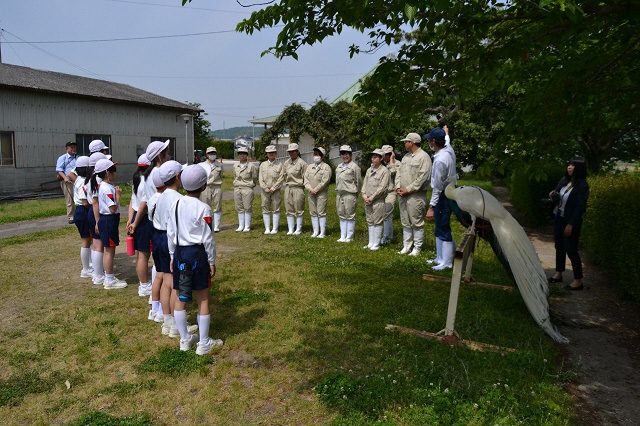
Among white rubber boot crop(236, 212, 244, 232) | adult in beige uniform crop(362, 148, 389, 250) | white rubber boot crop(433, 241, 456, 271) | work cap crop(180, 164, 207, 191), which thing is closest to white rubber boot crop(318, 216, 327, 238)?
adult in beige uniform crop(362, 148, 389, 250)

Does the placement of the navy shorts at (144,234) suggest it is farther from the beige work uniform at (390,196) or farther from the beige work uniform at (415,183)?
the beige work uniform at (390,196)

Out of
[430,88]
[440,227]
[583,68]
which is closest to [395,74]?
[430,88]

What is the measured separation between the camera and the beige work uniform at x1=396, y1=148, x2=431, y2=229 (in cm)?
895

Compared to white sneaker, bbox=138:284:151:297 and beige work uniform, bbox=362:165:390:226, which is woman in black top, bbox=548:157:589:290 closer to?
beige work uniform, bbox=362:165:390:226

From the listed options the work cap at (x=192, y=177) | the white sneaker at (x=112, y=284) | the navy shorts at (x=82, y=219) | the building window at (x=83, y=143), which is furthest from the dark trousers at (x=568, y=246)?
the building window at (x=83, y=143)

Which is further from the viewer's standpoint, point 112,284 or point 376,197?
point 376,197

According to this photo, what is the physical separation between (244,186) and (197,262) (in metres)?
7.71

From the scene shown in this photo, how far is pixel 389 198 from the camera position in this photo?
34.8 ft

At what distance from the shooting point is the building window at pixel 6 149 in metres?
19.3

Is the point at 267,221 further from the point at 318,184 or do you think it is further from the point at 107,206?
the point at 107,206

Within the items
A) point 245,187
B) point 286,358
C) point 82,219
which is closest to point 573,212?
point 286,358

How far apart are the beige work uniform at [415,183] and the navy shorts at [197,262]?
5.00 meters

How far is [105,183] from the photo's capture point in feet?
23.2

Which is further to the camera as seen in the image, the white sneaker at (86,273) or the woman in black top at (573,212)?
the white sneaker at (86,273)
